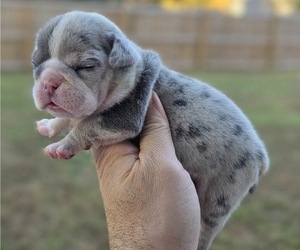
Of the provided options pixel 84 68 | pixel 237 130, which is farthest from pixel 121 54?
pixel 237 130

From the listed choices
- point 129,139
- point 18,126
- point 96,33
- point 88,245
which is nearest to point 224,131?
point 129,139

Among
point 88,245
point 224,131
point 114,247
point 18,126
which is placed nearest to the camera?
point 224,131

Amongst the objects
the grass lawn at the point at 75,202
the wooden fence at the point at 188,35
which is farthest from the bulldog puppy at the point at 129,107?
the wooden fence at the point at 188,35

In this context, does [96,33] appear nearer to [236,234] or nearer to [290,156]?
[236,234]

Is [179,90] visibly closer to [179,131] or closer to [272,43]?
[179,131]

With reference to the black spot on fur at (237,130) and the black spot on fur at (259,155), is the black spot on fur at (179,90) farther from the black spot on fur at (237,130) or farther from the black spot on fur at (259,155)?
the black spot on fur at (259,155)

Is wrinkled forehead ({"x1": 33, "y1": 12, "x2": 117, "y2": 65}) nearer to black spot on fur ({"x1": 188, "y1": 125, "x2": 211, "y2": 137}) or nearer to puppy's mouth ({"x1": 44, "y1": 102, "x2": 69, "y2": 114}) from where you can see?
puppy's mouth ({"x1": 44, "y1": 102, "x2": 69, "y2": 114})

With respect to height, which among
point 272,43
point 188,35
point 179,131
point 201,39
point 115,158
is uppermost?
point 179,131
